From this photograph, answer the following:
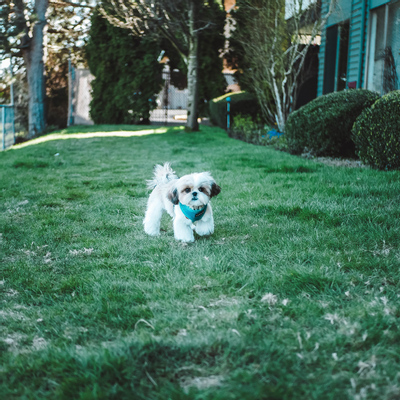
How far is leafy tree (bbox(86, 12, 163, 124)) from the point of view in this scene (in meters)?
18.9

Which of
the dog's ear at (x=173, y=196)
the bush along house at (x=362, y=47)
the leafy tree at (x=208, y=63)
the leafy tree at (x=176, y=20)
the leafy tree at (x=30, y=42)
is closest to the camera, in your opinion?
the dog's ear at (x=173, y=196)

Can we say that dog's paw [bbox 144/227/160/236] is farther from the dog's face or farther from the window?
the window

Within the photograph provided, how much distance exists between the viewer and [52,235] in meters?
4.45

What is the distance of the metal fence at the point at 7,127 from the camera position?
42.4 ft

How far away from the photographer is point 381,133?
6.68 m

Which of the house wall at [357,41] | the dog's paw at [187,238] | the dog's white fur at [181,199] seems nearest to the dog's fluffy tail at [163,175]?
the dog's white fur at [181,199]

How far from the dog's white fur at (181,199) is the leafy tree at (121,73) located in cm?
1513

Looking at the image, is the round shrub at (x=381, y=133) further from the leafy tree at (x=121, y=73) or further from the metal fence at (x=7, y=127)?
the leafy tree at (x=121, y=73)

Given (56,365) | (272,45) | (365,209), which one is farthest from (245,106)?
(56,365)

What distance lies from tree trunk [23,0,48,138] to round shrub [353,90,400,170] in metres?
14.0

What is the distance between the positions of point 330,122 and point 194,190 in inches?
→ 205

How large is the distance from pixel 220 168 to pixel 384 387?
6449mm

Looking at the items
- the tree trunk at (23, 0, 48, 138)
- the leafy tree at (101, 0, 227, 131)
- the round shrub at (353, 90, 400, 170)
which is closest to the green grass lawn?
the round shrub at (353, 90, 400, 170)

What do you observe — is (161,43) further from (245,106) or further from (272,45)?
(272,45)
